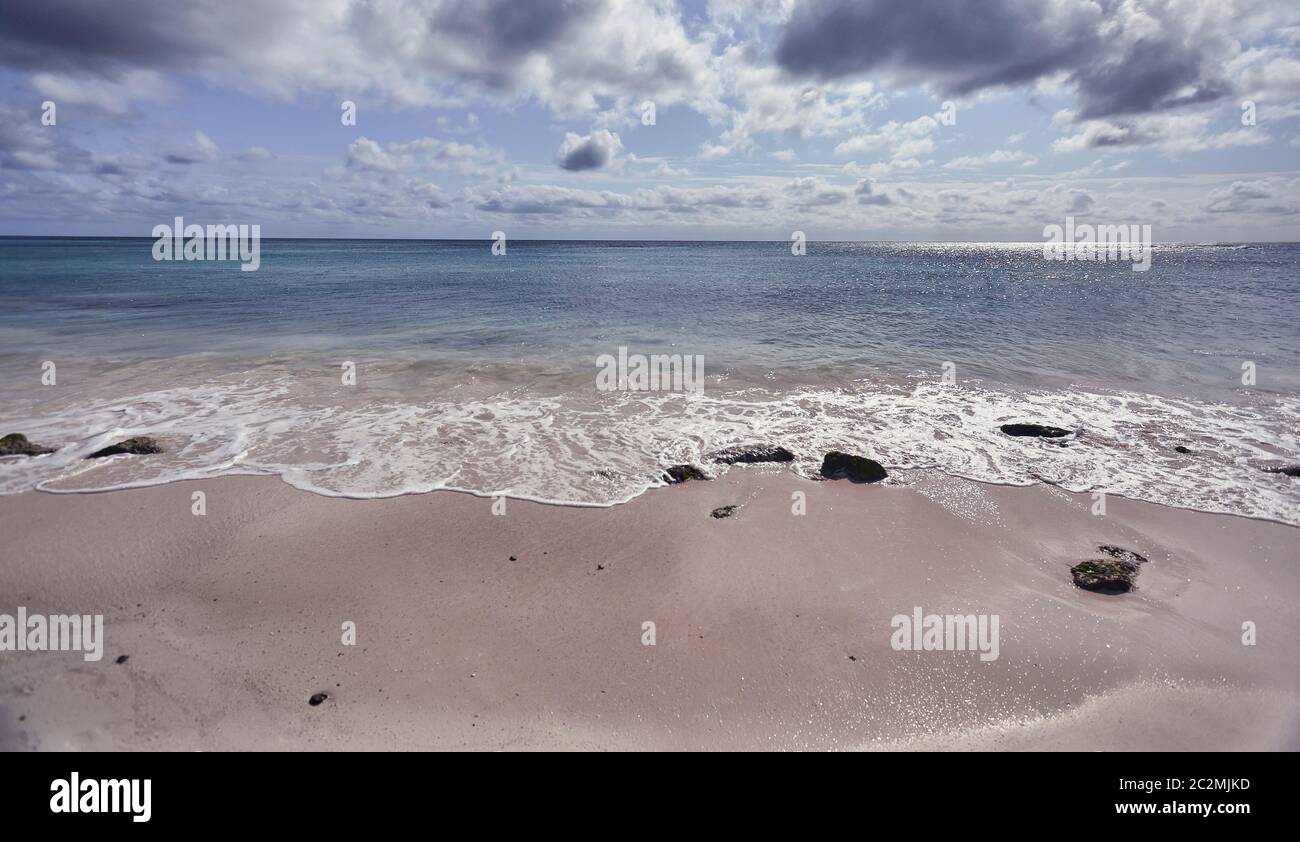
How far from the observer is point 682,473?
9297 mm

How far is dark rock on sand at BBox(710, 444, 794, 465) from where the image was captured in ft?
32.9

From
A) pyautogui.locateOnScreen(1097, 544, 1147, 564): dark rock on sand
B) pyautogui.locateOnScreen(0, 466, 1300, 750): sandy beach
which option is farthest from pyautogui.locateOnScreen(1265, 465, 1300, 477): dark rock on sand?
pyautogui.locateOnScreen(1097, 544, 1147, 564): dark rock on sand

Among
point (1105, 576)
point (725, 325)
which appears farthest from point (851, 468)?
→ point (725, 325)

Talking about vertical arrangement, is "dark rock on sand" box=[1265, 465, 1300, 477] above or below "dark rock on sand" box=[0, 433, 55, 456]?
below

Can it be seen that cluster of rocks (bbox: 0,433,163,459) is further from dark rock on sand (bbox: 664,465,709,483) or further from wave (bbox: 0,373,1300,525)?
dark rock on sand (bbox: 664,465,709,483)

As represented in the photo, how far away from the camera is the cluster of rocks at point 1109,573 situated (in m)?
6.54

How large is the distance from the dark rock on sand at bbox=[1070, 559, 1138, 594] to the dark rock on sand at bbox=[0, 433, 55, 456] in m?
15.9

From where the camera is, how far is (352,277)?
51.1m

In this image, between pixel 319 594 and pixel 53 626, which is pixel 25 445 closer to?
pixel 53 626

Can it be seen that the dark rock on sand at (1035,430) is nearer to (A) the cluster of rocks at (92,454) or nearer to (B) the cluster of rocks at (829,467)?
(B) the cluster of rocks at (829,467)
